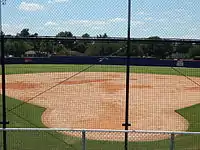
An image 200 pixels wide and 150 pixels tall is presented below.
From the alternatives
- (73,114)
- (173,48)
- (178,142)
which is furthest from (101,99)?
(173,48)

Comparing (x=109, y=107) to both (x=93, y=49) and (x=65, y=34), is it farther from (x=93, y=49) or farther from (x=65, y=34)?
(x=65, y=34)

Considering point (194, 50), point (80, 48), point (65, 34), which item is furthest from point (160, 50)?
point (65, 34)

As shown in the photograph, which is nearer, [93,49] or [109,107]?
[93,49]

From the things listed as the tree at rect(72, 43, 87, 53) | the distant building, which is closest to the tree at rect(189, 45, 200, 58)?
the tree at rect(72, 43, 87, 53)

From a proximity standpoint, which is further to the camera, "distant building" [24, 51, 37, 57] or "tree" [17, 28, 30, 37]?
"distant building" [24, 51, 37, 57]

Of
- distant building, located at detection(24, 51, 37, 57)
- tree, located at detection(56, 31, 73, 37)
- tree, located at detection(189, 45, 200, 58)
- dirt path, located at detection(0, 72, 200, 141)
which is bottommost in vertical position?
dirt path, located at detection(0, 72, 200, 141)

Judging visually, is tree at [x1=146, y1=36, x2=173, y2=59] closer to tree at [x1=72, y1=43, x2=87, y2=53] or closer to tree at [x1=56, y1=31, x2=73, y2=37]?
tree at [x1=72, y1=43, x2=87, y2=53]

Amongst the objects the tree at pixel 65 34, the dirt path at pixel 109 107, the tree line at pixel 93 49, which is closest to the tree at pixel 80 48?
the tree line at pixel 93 49

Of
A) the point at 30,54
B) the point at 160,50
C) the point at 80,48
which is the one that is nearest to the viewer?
the point at 80,48

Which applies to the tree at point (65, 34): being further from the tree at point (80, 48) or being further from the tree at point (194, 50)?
the tree at point (194, 50)

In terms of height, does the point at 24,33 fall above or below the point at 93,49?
above

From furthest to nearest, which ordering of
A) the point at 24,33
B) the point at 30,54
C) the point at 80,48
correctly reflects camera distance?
the point at 30,54 → the point at 80,48 → the point at 24,33

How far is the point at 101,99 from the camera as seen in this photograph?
18844 mm

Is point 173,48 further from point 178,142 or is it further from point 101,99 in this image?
point 101,99
